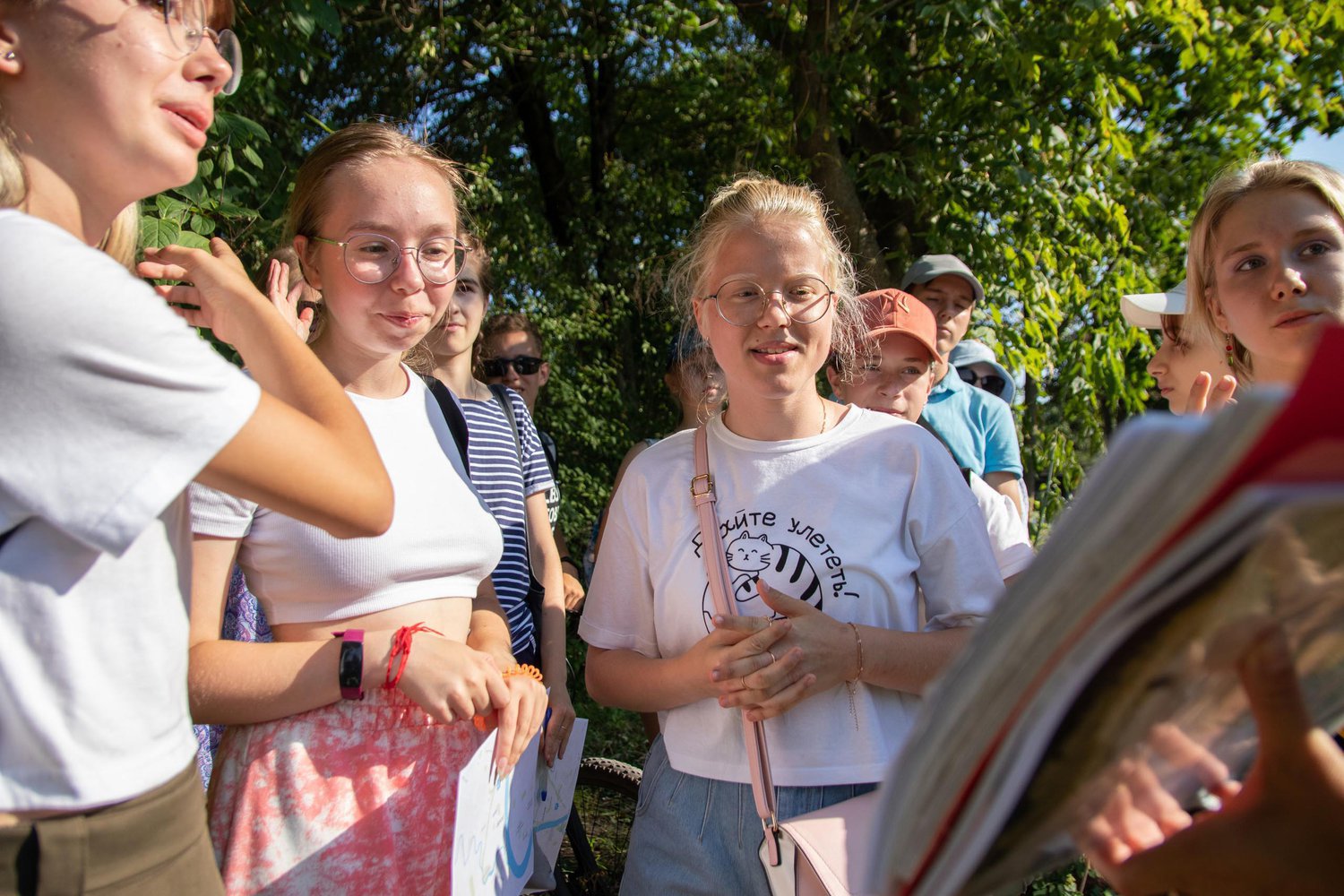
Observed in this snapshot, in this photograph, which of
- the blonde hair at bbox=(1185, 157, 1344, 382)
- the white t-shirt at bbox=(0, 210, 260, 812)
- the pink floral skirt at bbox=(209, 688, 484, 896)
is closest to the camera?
the white t-shirt at bbox=(0, 210, 260, 812)

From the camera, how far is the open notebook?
0.44 meters

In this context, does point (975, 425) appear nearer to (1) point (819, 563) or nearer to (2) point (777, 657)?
(1) point (819, 563)

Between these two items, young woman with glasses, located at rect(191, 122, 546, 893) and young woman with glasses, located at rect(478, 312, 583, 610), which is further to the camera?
young woman with glasses, located at rect(478, 312, 583, 610)

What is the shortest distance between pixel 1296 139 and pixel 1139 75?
2.05 m

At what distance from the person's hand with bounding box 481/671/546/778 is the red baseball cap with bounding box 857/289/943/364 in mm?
1632

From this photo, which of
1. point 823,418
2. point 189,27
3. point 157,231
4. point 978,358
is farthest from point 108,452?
point 978,358

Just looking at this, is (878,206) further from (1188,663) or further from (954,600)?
(1188,663)

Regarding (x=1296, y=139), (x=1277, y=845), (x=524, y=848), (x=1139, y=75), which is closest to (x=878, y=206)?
(x=1139, y=75)

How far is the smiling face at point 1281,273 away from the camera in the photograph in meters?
Answer: 1.93

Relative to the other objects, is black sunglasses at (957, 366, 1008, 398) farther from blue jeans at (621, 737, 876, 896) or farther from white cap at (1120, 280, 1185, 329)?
blue jeans at (621, 737, 876, 896)

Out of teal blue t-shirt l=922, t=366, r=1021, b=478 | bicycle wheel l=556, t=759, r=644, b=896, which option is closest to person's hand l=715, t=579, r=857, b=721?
bicycle wheel l=556, t=759, r=644, b=896

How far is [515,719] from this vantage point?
171 centimetres

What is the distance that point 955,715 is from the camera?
0.57m

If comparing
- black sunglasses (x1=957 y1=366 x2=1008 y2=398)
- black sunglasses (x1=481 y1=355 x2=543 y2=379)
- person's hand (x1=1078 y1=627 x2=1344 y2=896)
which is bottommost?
person's hand (x1=1078 y1=627 x2=1344 y2=896)
